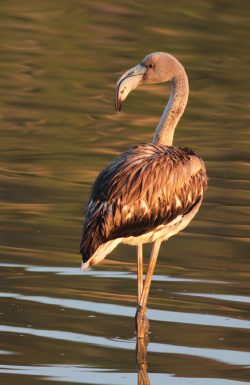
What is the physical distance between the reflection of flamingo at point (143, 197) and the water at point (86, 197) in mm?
468

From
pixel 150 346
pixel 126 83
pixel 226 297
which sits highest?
pixel 126 83

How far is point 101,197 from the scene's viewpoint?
30.1 feet

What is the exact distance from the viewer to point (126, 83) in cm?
1000

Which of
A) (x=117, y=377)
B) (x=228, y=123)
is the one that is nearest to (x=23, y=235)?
(x=117, y=377)

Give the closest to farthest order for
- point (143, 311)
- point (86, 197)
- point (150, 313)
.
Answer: point (143, 311), point (150, 313), point (86, 197)

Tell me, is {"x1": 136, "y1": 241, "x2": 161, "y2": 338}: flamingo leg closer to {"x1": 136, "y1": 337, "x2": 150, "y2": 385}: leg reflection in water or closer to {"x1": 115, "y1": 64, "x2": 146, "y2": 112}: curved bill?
{"x1": 136, "y1": 337, "x2": 150, "y2": 385}: leg reflection in water

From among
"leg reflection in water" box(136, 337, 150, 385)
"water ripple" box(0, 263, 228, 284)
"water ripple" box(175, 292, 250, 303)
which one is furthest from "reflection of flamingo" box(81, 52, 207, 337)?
"water ripple" box(0, 263, 228, 284)

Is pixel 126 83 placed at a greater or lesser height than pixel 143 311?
greater

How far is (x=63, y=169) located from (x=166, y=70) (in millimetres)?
4367

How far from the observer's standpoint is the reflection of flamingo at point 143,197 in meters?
9.08

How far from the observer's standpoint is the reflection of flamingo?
29.8ft

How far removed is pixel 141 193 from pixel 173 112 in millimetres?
871

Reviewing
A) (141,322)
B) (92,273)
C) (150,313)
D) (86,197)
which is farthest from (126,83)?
(86,197)

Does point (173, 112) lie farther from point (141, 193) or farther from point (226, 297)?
point (226, 297)
